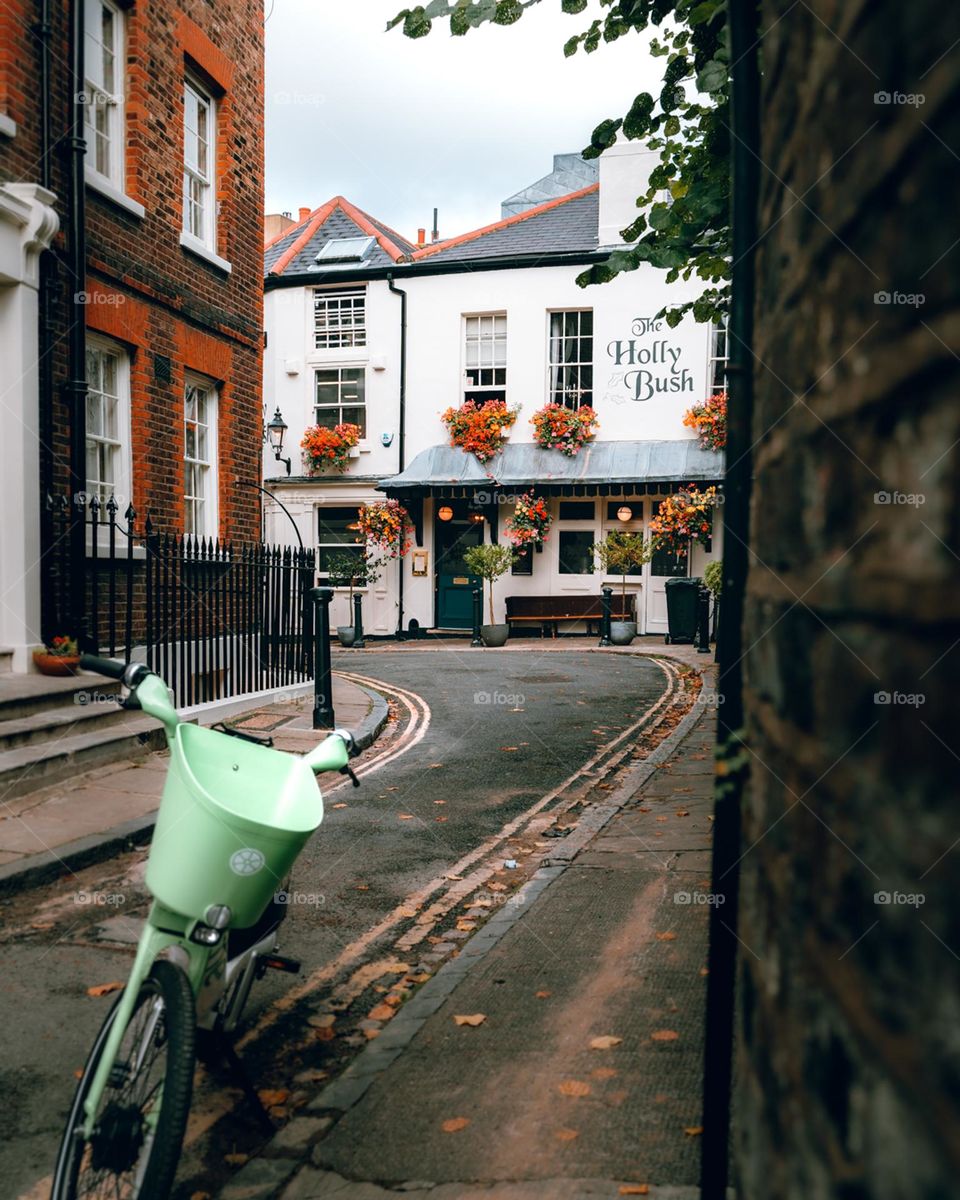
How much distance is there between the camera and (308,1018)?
3.75m

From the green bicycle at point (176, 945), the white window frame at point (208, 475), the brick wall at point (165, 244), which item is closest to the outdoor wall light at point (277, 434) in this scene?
the brick wall at point (165, 244)

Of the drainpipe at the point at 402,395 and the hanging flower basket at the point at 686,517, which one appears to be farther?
the drainpipe at the point at 402,395

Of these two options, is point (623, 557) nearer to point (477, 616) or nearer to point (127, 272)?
point (477, 616)

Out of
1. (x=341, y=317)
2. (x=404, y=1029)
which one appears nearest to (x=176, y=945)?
(x=404, y=1029)

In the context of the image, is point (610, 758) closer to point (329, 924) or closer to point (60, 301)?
point (329, 924)

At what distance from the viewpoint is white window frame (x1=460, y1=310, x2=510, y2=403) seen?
21.7m

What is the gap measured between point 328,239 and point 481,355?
16.8ft

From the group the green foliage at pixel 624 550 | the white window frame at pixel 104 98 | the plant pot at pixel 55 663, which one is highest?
the white window frame at pixel 104 98

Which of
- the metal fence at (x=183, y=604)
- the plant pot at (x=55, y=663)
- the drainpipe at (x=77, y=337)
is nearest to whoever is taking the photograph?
the plant pot at (x=55, y=663)

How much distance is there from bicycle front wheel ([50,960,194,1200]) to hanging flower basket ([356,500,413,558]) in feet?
62.1

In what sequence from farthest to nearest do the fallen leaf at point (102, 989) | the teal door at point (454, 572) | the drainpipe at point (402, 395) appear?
the drainpipe at point (402, 395) → the teal door at point (454, 572) → the fallen leaf at point (102, 989)

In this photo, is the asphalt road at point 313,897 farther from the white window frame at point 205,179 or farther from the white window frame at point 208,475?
the white window frame at point 205,179

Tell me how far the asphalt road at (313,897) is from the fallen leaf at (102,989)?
2 centimetres

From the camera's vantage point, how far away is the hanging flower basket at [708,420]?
19922 mm
